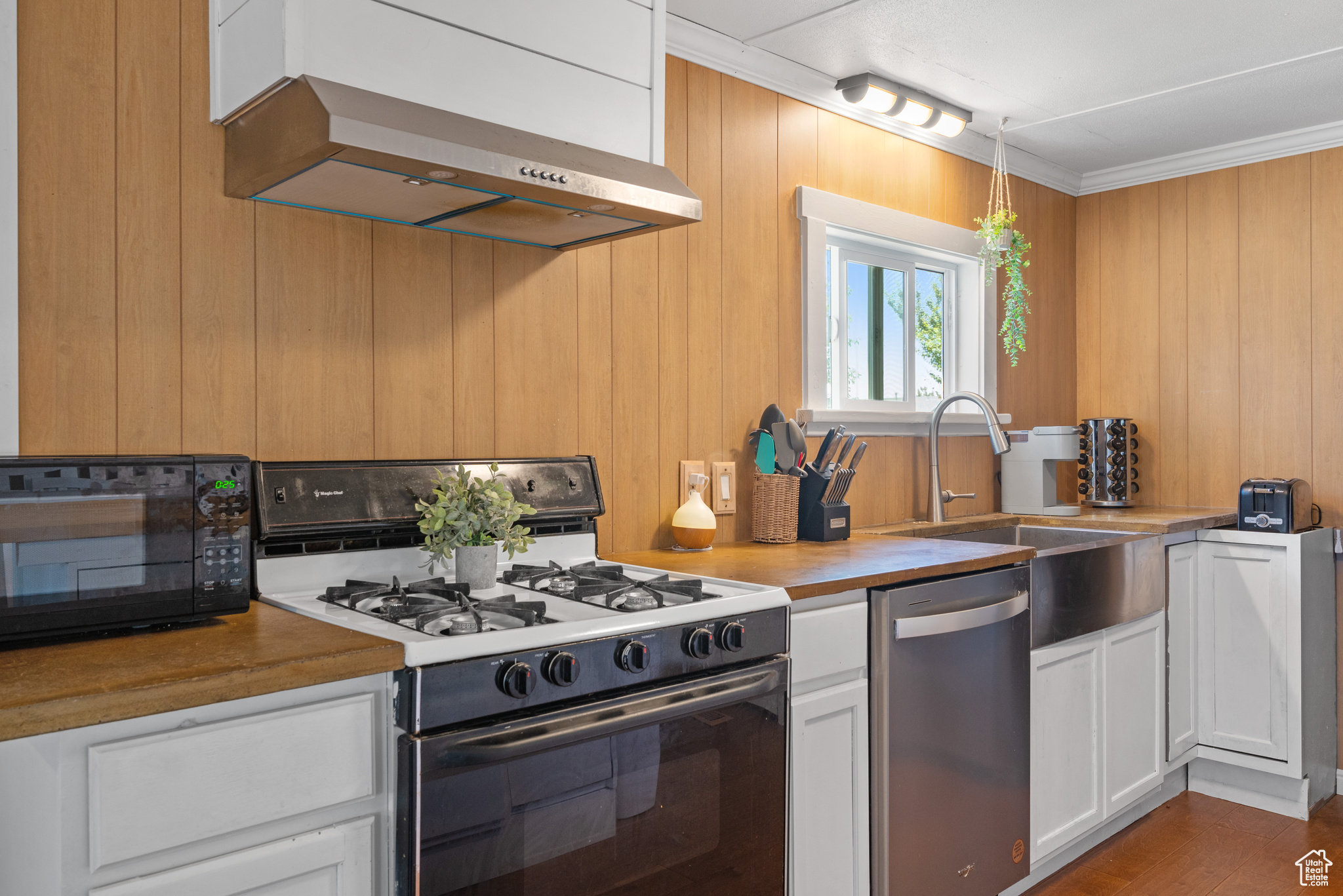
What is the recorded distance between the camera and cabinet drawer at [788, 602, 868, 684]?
1.84m

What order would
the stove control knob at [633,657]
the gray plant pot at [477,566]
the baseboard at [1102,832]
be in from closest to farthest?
1. the stove control knob at [633,657]
2. the gray plant pot at [477,566]
3. the baseboard at [1102,832]

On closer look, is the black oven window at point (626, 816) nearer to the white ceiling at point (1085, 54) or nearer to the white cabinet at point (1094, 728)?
the white cabinet at point (1094, 728)

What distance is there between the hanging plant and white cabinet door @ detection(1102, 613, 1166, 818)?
1.03 meters

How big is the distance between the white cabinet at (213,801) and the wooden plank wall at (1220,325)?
11.1 feet

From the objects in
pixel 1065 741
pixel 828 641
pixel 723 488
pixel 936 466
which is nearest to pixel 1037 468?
pixel 936 466

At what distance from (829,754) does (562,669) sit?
2.58 feet

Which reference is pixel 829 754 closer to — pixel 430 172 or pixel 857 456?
pixel 857 456

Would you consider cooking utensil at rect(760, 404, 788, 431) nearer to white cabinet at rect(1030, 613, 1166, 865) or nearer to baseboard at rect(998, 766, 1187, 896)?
white cabinet at rect(1030, 613, 1166, 865)

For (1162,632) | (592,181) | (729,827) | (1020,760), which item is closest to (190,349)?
(592,181)

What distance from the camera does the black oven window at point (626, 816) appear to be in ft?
4.17

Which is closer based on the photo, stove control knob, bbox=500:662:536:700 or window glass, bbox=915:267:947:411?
stove control knob, bbox=500:662:536:700

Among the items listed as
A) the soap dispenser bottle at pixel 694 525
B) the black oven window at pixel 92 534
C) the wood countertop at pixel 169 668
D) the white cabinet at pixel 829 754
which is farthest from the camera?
the soap dispenser bottle at pixel 694 525

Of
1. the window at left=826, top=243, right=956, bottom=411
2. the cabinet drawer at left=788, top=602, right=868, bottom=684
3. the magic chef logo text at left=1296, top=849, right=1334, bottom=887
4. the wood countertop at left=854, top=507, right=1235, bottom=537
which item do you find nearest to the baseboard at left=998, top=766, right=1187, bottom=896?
the magic chef logo text at left=1296, top=849, right=1334, bottom=887

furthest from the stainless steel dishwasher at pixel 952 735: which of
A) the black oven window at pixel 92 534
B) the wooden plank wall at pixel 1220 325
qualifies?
the wooden plank wall at pixel 1220 325
